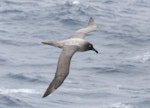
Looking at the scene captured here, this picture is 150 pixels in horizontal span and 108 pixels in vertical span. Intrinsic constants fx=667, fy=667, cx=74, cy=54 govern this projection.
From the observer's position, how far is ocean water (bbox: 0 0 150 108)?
57469 mm

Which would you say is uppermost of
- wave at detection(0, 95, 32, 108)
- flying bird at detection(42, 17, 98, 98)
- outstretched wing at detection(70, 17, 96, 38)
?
flying bird at detection(42, 17, 98, 98)

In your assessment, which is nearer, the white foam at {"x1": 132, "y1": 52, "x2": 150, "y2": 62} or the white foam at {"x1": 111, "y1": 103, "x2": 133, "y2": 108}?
the white foam at {"x1": 111, "y1": 103, "x2": 133, "y2": 108}

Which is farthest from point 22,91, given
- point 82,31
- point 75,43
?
point 75,43

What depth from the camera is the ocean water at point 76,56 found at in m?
57.5

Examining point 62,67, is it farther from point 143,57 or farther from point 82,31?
point 143,57

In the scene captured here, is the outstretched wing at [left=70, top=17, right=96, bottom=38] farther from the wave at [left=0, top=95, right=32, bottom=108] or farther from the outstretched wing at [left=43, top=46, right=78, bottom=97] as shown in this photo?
the wave at [left=0, top=95, right=32, bottom=108]

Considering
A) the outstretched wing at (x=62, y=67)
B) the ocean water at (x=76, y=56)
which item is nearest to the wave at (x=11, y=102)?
the ocean water at (x=76, y=56)

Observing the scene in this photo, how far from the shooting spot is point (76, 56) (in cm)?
6931

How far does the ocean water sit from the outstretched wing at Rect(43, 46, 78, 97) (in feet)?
94.9

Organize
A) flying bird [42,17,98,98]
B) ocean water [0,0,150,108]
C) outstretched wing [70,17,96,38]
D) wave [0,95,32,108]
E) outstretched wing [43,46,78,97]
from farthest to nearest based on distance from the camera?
1. ocean water [0,0,150,108]
2. wave [0,95,32,108]
3. outstretched wing [70,17,96,38]
4. flying bird [42,17,98,98]
5. outstretched wing [43,46,78,97]

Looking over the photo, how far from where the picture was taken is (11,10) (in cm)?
8344

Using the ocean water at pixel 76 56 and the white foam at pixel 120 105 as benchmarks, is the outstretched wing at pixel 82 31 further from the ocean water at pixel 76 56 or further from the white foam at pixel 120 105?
the white foam at pixel 120 105

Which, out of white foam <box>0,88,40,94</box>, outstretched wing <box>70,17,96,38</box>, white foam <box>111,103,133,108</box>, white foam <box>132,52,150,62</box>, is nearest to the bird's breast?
outstretched wing <box>70,17,96,38</box>

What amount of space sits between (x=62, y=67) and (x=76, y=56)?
151ft
